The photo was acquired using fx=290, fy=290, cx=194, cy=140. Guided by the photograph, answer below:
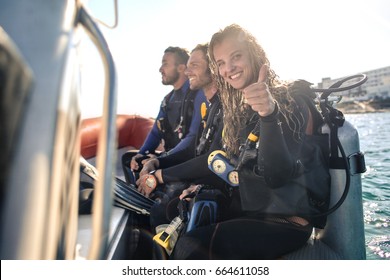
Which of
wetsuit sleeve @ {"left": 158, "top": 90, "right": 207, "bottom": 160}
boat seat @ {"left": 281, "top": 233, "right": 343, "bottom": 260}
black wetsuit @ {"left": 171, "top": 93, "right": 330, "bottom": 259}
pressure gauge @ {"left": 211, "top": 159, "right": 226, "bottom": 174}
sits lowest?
boat seat @ {"left": 281, "top": 233, "right": 343, "bottom": 260}

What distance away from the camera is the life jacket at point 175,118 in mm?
2055

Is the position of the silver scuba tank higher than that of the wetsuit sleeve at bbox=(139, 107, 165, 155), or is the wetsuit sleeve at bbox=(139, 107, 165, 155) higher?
the wetsuit sleeve at bbox=(139, 107, 165, 155)

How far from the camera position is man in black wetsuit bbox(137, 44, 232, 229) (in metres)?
1.47

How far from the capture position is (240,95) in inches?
51.3

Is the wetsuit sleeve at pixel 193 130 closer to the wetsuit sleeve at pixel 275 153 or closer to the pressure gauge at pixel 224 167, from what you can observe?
the pressure gauge at pixel 224 167

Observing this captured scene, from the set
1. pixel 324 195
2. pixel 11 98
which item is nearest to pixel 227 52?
pixel 324 195

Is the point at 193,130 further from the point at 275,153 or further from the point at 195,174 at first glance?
the point at 275,153

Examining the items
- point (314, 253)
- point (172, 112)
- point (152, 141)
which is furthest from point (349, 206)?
point (152, 141)

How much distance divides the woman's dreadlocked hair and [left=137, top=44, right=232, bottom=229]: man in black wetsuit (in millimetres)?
182

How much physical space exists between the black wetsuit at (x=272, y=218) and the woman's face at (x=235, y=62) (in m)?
0.25

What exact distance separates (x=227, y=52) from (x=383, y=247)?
131cm

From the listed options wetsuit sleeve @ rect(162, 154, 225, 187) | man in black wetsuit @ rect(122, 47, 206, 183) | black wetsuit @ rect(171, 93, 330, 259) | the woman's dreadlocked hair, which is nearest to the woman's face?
the woman's dreadlocked hair

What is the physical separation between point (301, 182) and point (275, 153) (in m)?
0.16

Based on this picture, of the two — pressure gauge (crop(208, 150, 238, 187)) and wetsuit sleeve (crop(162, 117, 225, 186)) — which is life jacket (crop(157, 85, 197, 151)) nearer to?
wetsuit sleeve (crop(162, 117, 225, 186))
